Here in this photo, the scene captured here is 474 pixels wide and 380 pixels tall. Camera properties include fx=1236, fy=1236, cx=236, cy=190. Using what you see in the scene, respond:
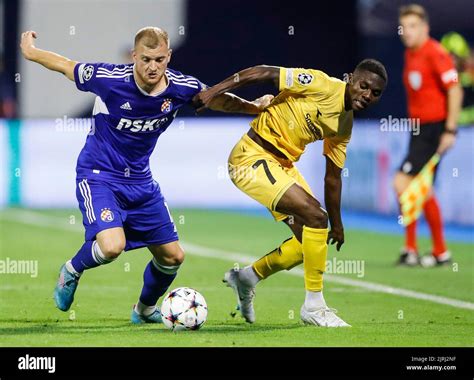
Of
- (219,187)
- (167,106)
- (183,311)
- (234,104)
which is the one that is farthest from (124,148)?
(219,187)

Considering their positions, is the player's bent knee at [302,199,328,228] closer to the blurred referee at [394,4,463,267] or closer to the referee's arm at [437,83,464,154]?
the blurred referee at [394,4,463,267]

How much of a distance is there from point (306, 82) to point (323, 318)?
5.29 feet

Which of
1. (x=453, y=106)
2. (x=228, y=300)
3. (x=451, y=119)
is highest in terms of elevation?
(x=453, y=106)

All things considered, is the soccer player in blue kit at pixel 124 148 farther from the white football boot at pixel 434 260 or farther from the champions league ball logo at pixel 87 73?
the white football boot at pixel 434 260

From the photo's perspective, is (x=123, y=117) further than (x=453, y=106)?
No

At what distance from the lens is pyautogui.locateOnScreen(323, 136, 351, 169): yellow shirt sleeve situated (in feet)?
28.6

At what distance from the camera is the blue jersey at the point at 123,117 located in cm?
811

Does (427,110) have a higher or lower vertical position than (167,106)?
lower

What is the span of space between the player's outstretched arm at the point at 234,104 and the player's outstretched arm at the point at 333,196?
25.1 inches

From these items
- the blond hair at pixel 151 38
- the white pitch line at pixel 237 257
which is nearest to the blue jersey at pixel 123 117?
the blond hair at pixel 151 38

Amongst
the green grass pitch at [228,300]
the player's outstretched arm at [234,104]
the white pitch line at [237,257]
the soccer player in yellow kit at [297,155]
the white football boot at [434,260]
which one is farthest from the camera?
the white football boot at [434,260]

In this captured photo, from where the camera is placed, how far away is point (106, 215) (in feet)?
26.5

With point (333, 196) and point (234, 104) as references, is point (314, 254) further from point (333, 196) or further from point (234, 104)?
point (234, 104)
